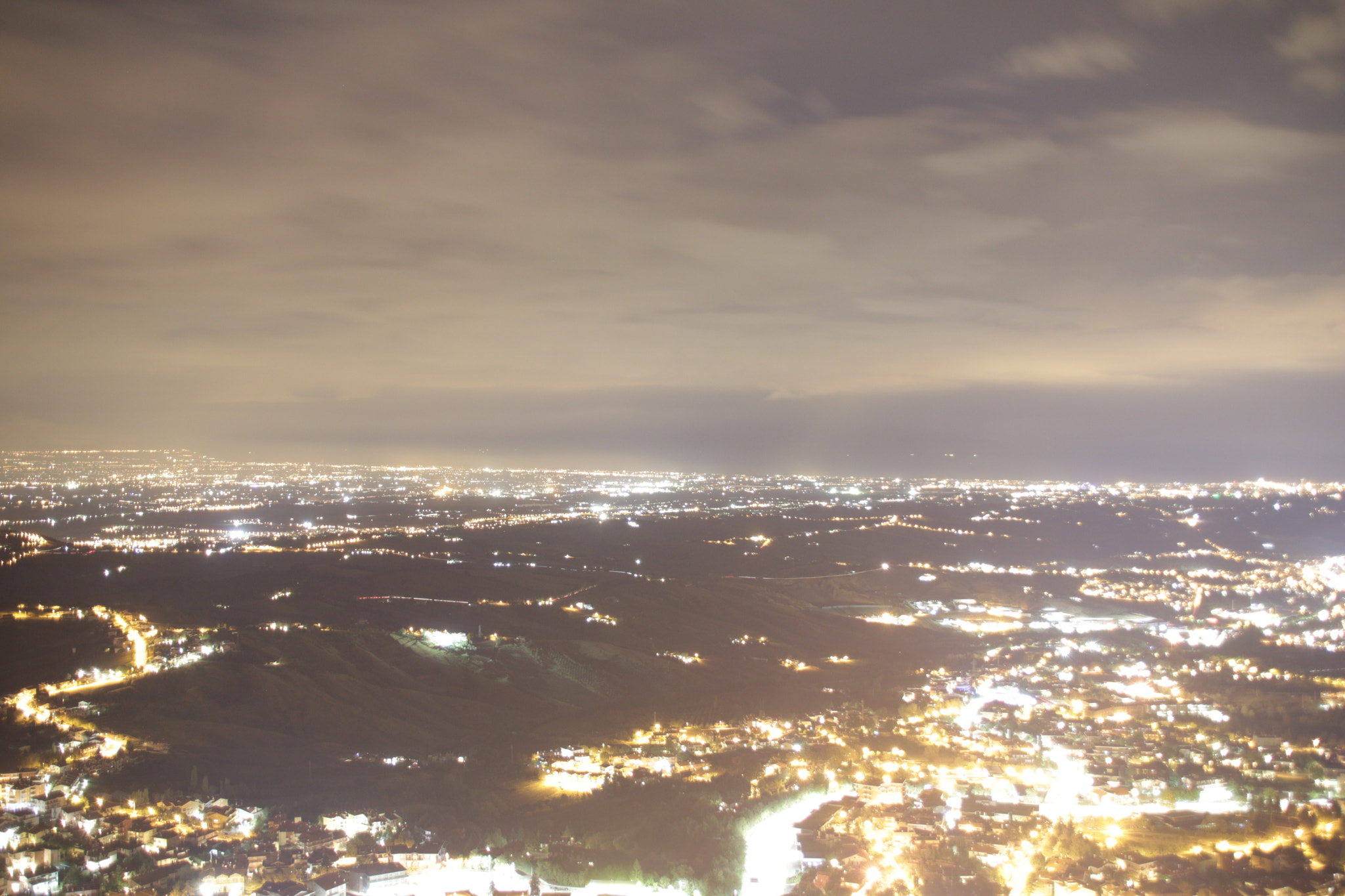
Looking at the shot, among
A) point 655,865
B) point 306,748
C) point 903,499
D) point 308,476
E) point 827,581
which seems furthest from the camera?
point 308,476

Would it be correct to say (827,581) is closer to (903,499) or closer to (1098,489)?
(903,499)

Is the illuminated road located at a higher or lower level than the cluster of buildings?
lower

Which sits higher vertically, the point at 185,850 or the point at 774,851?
the point at 185,850

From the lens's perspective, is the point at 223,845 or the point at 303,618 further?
the point at 303,618

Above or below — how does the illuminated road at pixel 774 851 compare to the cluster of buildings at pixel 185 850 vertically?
below

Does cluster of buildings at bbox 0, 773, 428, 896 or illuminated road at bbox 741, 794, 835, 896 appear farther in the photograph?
illuminated road at bbox 741, 794, 835, 896

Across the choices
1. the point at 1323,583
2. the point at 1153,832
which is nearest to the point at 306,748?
the point at 1153,832

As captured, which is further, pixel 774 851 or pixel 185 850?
pixel 774 851

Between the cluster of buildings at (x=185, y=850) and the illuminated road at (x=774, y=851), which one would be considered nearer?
the cluster of buildings at (x=185, y=850)
